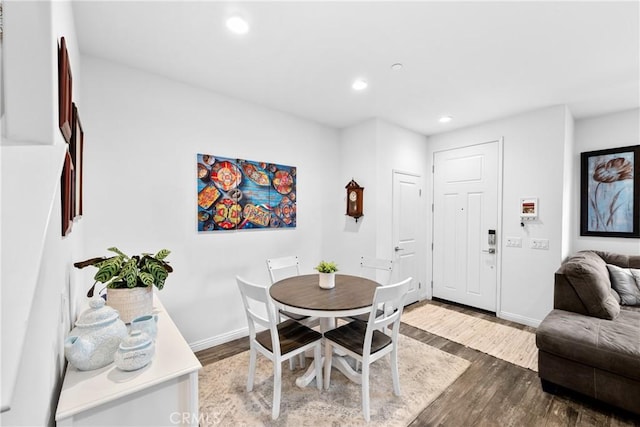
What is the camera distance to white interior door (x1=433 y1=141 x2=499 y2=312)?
3.68 meters

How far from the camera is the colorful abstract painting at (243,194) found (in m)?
2.75

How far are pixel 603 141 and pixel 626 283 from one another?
1.76 m

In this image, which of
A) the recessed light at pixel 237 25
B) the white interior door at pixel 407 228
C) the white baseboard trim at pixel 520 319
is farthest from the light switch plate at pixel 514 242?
the recessed light at pixel 237 25

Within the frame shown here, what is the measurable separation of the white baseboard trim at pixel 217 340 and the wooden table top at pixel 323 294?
943mm

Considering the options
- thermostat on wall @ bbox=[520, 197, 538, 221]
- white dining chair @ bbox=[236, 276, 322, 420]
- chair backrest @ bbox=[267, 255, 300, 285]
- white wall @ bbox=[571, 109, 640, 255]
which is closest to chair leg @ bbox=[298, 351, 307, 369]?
white dining chair @ bbox=[236, 276, 322, 420]

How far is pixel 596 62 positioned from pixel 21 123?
11.5ft

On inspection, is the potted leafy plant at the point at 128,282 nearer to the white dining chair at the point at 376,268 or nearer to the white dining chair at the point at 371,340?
the white dining chair at the point at 371,340

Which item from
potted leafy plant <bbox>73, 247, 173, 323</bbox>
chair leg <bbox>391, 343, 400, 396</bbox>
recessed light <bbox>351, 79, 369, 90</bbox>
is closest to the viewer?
potted leafy plant <bbox>73, 247, 173, 323</bbox>

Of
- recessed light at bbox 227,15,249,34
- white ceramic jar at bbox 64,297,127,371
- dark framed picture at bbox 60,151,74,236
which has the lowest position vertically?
white ceramic jar at bbox 64,297,127,371

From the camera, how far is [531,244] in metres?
3.33

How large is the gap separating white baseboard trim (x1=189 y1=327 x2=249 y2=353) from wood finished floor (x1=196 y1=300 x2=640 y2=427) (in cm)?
19

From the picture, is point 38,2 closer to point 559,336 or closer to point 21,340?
point 21,340

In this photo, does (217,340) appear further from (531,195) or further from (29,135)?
(531,195)

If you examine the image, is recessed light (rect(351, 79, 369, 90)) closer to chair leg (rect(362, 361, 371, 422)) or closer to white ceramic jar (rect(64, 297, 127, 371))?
chair leg (rect(362, 361, 371, 422))
